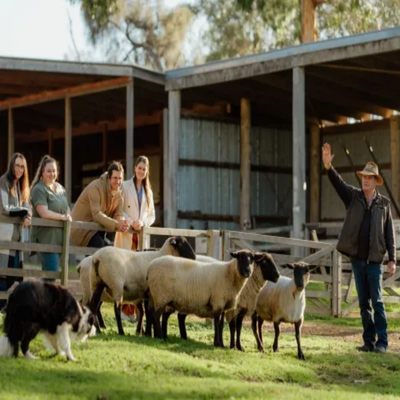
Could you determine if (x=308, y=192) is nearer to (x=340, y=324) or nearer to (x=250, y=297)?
(x=340, y=324)

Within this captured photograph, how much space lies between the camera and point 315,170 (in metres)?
25.5

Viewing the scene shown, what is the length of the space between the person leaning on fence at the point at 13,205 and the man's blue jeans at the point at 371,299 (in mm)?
3717

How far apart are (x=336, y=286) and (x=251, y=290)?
16.7 feet

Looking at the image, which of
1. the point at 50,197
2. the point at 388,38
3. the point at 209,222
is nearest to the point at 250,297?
the point at 50,197

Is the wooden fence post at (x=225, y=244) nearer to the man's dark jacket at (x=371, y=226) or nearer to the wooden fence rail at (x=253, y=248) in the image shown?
the wooden fence rail at (x=253, y=248)

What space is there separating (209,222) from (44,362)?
45.9 ft

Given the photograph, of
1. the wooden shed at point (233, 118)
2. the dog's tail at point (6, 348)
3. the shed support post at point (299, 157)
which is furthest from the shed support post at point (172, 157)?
the dog's tail at point (6, 348)

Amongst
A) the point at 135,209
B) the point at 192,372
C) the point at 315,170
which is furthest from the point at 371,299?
the point at 315,170

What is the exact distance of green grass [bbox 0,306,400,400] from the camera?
8.50 m

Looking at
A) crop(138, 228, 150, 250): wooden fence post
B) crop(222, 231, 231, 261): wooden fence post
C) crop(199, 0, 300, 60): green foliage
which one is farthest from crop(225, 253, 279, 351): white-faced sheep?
crop(199, 0, 300, 60): green foliage

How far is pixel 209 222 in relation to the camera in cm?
2297

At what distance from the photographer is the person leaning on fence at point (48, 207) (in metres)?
12.4

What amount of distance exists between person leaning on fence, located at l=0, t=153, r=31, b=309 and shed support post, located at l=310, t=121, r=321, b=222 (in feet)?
45.5

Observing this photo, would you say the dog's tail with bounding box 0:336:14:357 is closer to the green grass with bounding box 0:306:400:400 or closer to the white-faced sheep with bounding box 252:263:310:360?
the green grass with bounding box 0:306:400:400
